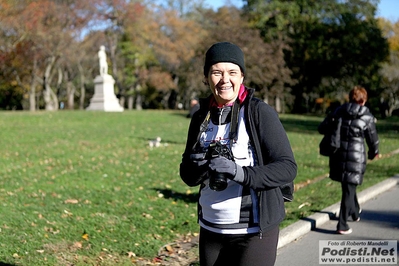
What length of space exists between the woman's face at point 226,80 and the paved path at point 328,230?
9.84 ft

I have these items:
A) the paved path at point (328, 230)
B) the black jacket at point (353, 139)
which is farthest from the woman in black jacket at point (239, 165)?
the black jacket at point (353, 139)

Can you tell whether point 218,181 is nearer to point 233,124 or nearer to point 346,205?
point 233,124

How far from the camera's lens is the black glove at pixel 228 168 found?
2.38 meters

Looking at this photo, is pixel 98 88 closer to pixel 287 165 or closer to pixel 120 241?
pixel 120 241

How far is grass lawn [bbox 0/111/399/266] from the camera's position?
5402mm

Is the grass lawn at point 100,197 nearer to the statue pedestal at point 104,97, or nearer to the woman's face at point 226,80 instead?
the woman's face at point 226,80

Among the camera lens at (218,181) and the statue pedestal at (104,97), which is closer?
the camera lens at (218,181)

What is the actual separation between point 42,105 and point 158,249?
59382 mm

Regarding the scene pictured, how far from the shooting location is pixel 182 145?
649 inches

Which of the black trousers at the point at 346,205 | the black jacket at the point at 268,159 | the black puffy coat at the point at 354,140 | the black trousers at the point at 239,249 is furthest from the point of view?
the black trousers at the point at 346,205

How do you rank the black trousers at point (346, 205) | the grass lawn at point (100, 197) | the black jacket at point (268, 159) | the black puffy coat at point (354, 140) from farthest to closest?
1. the black trousers at point (346, 205)
2. the black puffy coat at point (354, 140)
3. the grass lawn at point (100, 197)
4. the black jacket at point (268, 159)

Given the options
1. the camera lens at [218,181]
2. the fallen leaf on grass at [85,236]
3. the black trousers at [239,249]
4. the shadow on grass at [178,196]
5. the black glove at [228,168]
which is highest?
the black glove at [228,168]

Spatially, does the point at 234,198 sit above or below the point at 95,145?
above

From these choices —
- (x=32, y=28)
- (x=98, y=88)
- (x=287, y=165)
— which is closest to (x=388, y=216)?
(x=287, y=165)
